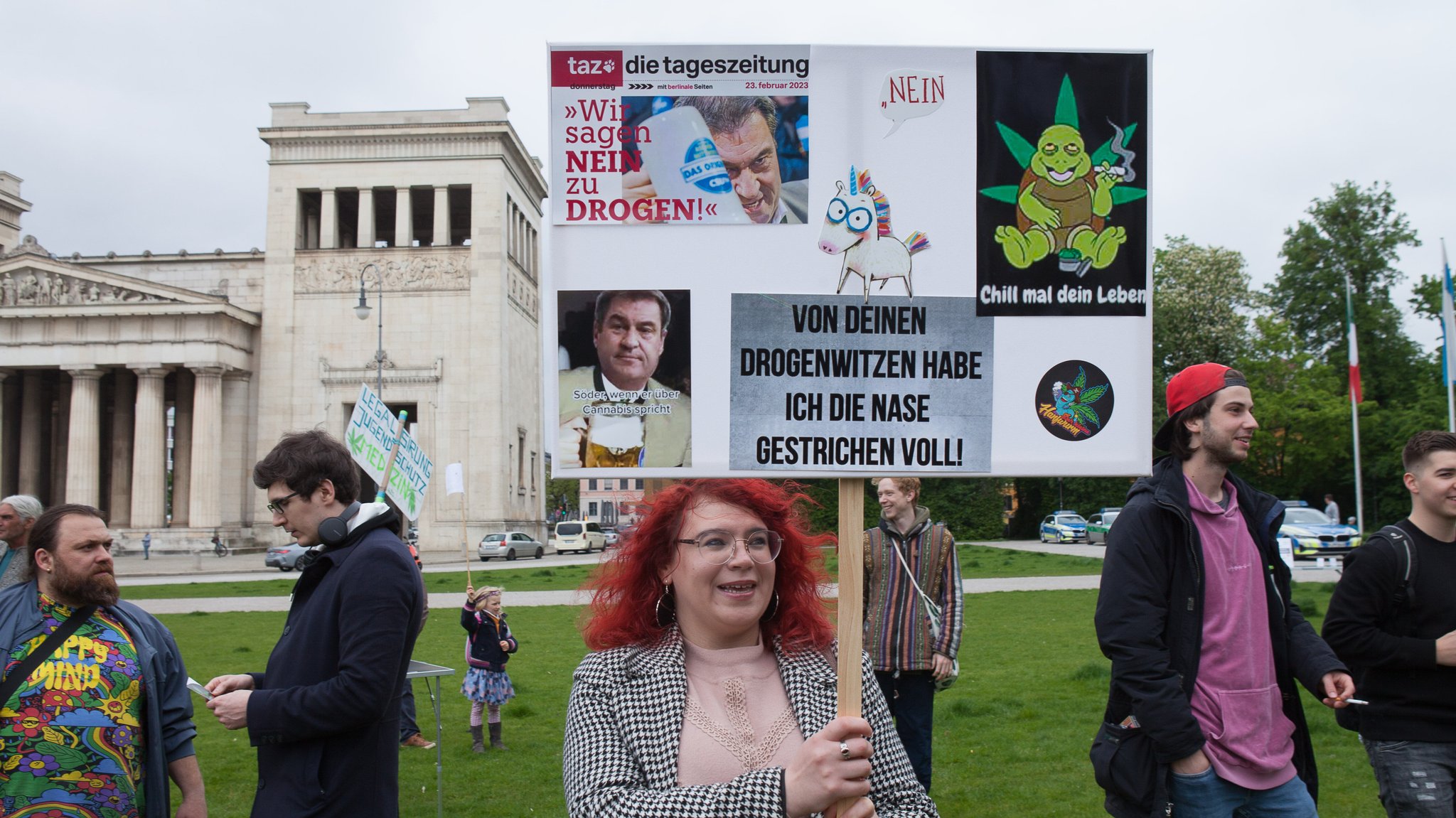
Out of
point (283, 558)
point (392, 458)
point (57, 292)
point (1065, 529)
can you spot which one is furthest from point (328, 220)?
point (392, 458)

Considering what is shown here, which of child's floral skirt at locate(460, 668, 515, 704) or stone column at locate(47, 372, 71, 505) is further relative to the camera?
stone column at locate(47, 372, 71, 505)

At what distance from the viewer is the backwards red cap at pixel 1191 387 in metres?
3.90

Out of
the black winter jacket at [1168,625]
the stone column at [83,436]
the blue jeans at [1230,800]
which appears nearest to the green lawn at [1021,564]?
the black winter jacket at [1168,625]

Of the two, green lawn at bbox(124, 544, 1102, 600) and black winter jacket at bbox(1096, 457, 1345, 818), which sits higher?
black winter jacket at bbox(1096, 457, 1345, 818)

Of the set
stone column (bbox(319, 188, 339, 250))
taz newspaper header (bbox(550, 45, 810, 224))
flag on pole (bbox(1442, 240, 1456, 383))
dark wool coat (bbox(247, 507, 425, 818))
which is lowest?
dark wool coat (bbox(247, 507, 425, 818))

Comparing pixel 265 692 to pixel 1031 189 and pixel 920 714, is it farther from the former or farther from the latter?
pixel 920 714

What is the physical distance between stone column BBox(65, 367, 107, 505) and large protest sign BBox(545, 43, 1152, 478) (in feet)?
201

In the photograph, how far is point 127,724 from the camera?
3967 millimetres

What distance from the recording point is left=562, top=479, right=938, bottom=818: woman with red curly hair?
2355 millimetres

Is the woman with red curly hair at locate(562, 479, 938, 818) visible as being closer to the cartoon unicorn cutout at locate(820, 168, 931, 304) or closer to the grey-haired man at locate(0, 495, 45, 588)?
the cartoon unicorn cutout at locate(820, 168, 931, 304)

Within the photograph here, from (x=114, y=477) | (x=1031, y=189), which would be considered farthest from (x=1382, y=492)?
(x=114, y=477)

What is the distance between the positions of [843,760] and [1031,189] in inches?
56.6

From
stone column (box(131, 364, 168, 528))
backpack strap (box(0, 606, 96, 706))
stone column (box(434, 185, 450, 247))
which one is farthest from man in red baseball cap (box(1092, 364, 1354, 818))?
stone column (box(131, 364, 168, 528))

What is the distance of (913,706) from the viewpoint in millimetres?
6141
